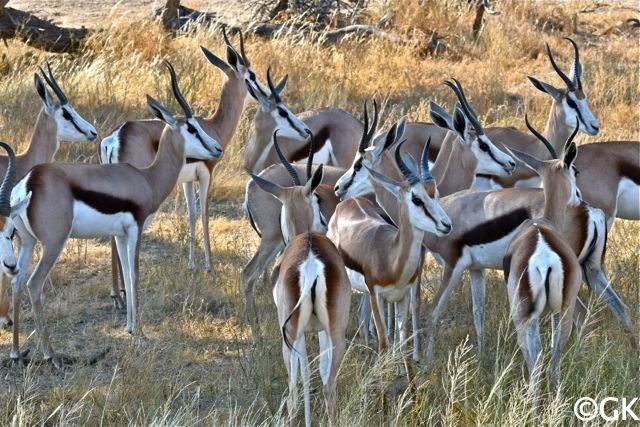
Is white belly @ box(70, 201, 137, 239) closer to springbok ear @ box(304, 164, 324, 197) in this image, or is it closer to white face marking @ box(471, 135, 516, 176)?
springbok ear @ box(304, 164, 324, 197)

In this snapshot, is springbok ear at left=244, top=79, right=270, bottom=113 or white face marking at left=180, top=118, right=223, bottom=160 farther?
springbok ear at left=244, top=79, right=270, bottom=113

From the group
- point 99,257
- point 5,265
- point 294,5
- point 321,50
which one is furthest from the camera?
point 294,5

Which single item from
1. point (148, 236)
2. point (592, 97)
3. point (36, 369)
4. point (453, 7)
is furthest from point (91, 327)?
point (453, 7)

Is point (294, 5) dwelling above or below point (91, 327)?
above

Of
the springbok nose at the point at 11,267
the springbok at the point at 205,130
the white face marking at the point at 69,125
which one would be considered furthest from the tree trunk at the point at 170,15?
the springbok nose at the point at 11,267

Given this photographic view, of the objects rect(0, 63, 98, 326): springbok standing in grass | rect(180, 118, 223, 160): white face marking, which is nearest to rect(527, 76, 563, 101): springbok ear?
rect(180, 118, 223, 160): white face marking

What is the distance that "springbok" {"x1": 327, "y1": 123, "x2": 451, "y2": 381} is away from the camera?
5652 millimetres

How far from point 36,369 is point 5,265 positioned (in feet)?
1.92

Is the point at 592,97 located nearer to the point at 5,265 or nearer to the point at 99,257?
the point at 99,257

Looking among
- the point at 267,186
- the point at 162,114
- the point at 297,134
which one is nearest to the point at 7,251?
the point at 267,186

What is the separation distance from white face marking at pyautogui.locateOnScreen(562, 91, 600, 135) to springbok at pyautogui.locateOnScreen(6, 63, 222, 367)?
260cm

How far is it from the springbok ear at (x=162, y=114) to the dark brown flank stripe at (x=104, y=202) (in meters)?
0.66

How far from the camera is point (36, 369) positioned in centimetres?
614

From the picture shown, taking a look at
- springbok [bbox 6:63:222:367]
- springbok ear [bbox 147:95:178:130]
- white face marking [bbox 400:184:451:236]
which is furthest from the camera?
springbok ear [bbox 147:95:178:130]
